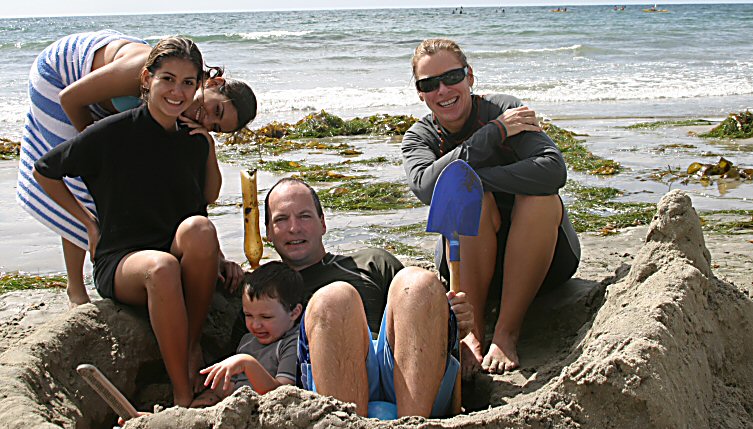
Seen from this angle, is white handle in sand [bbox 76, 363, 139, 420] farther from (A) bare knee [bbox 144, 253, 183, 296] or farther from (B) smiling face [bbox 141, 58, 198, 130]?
(B) smiling face [bbox 141, 58, 198, 130]

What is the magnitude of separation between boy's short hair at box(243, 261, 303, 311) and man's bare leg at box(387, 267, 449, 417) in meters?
0.50

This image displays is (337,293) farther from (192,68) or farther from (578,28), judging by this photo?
(578,28)

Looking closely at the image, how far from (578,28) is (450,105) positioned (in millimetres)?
30180

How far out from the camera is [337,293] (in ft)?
8.16

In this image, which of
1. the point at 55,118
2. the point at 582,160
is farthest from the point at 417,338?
the point at 582,160

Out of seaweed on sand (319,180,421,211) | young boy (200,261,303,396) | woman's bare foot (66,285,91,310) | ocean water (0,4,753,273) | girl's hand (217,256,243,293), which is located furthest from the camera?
seaweed on sand (319,180,421,211)

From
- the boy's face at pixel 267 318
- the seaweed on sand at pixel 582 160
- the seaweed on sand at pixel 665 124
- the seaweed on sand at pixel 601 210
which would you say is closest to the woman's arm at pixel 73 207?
Answer: the boy's face at pixel 267 318

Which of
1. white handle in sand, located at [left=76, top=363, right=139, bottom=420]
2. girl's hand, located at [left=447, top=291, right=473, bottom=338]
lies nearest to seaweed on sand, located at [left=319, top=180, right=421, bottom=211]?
girl's hand, located at [left=447, top=291, right=473, bottom=338]

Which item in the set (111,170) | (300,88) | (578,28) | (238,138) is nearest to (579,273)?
(111,170)

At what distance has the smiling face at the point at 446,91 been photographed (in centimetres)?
331

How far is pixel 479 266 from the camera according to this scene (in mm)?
3242

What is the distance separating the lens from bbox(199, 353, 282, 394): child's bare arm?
2369 millimetres

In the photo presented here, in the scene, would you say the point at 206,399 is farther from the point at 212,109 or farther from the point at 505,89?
the point at 505,89

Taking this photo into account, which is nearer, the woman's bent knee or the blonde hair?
the woman's bent knee
